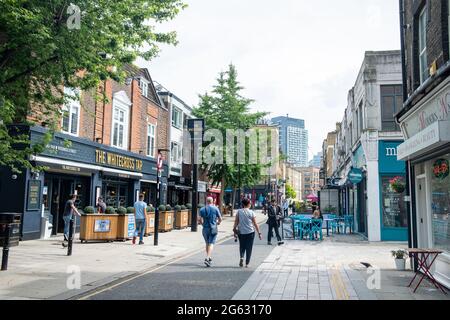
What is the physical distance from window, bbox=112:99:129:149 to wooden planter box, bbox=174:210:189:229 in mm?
5447

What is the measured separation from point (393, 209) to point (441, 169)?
9623mm

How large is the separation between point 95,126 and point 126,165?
3713 mm

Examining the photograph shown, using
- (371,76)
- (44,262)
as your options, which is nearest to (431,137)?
(44,262)

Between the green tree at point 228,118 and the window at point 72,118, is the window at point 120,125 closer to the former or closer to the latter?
the window at point 72,118

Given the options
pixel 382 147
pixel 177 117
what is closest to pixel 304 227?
pixel 382 147

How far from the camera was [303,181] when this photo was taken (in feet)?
584

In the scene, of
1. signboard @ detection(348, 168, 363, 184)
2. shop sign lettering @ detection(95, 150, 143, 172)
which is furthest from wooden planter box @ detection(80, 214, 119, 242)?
signboard @ detection(348, 168, 363, 184)

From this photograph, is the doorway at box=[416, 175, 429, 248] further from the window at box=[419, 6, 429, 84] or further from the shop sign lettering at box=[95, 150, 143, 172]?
the shop sign lettering at box=[95, 150, 143, 172]

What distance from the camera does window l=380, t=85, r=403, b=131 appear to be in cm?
1769

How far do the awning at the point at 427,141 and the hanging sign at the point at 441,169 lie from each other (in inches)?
14.0

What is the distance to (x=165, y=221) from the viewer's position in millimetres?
20094

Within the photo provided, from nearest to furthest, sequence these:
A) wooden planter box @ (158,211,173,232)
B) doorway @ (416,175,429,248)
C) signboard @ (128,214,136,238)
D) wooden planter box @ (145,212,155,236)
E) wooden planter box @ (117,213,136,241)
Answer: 1. doorway @ (416,175,429,248)
2. wooden planter box @ (117,213,136,241)
3. signboard @ (128,214,136,238)
4. wooden planter box @ (145,212,155,236)
5. wooden planter box @ (158,211,173,232)
